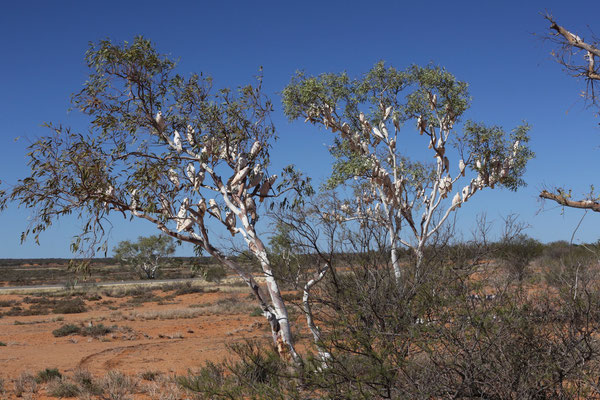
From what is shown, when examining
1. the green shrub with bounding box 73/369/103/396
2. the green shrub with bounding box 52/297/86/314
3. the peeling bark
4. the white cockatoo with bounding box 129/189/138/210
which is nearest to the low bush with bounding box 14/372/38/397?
the green shrub with bounding box 73/369/103/396

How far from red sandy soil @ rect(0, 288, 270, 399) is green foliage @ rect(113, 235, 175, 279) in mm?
23211

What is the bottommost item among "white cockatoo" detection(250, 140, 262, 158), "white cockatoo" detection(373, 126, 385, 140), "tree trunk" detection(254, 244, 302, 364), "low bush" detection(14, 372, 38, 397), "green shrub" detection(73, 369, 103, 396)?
"low bush" detection(14, 372, 38, 397)

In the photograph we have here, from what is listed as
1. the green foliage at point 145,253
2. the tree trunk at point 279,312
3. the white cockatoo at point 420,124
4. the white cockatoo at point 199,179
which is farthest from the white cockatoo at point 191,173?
the green foliage at point 145,253

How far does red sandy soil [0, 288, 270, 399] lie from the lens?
1371 centimetres

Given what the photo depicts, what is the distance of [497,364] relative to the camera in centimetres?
506

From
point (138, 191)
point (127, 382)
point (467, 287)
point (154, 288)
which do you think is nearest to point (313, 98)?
point (138, 191)

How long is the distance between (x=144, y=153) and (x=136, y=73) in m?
1.60

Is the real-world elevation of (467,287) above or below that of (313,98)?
below

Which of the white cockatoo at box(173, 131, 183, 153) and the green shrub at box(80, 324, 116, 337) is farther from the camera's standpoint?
the green shrub at box(80, 324, 116, 337)

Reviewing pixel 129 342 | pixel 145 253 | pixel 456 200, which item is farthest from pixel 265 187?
pixel 145 253

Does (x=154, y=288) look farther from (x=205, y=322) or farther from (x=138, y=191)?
(x=138, y=191)

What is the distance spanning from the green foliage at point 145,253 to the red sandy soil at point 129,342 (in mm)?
23211

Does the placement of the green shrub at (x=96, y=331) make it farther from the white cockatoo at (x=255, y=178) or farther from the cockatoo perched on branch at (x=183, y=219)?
the white cockatoo at (x=255, y=178)

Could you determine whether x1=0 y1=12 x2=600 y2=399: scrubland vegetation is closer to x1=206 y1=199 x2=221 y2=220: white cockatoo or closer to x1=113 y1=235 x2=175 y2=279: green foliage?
x1=206 y1=199 x2=221 y2=220: white cockatoo
